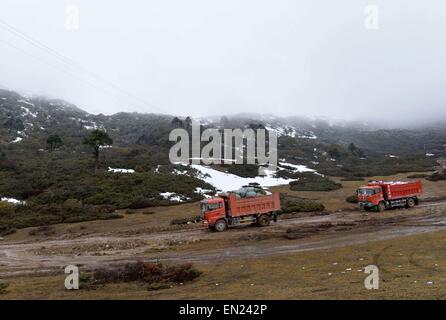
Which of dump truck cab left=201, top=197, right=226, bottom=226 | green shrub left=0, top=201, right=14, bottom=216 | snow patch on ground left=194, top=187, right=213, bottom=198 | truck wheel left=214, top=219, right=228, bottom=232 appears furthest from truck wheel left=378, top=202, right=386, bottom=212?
green shrub left=0, top=201, right=14, bottom=216

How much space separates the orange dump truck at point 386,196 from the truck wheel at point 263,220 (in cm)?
1080

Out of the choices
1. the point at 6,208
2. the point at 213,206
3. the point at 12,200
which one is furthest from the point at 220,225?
the point at 12,200

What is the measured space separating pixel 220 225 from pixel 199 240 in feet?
11.7

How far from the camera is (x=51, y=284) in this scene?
733 inches

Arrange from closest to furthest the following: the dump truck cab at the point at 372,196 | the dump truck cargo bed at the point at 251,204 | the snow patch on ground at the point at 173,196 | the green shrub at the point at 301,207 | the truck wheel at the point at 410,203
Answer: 1. the dump truck cargo bed at the point at 251,204
2. the dump truck cab at the point at 372,196
3. the truck wheel at the point at 410,203
4. the green shrub at the point at 301,207
5. the snow patch on ground at the point at 173,196

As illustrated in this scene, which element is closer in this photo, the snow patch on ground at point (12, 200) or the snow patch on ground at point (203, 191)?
the snow patch on ground at point (12, 200)

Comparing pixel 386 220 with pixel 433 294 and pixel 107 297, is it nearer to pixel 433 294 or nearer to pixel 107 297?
pixel 433 294

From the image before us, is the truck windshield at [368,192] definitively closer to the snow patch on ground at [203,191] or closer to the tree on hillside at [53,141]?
the snow patch on ground at [203,191]

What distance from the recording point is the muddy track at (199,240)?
23.8 metres

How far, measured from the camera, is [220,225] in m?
31.9

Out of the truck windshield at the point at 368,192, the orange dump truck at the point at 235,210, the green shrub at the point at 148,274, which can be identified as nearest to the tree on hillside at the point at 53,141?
the orange dump truck at the point at 235,210

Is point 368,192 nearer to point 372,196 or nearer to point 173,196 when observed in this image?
point 372,196

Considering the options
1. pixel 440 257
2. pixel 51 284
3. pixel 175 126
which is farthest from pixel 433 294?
pixel 175 126

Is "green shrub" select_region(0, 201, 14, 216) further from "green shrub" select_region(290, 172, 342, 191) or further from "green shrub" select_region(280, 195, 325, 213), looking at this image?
"green shrub" select_region(290, 172, 342, 191)
